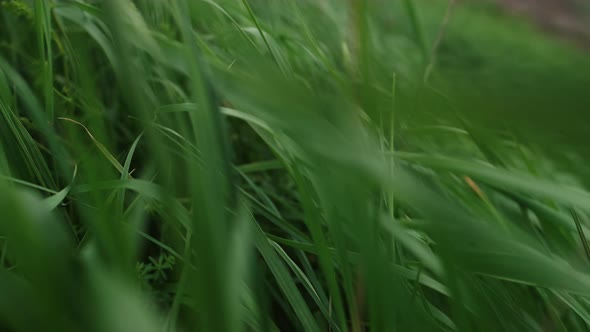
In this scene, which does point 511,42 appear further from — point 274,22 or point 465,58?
point 274,22

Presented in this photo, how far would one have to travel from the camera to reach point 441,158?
1.42ft

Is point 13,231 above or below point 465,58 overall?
above

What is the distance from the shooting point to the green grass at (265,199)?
30 centimetres

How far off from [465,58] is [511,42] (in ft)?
2.60

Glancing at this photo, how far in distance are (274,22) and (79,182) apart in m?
0.66

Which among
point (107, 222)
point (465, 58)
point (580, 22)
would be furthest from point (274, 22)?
point (580, 22)

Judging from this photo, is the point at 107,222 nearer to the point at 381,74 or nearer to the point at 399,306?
the point at 399,306

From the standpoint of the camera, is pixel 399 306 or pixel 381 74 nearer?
pixel 399 306

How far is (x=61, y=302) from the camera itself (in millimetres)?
301

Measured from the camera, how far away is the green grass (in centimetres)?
30

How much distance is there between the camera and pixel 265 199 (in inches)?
26.9

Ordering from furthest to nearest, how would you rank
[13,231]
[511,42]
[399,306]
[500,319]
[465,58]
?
[511,42], [465,58], [500,319], [399,306], [13,231]

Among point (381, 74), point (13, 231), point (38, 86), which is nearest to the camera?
point (13, 231)

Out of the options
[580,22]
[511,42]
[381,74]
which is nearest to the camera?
[381,74]
